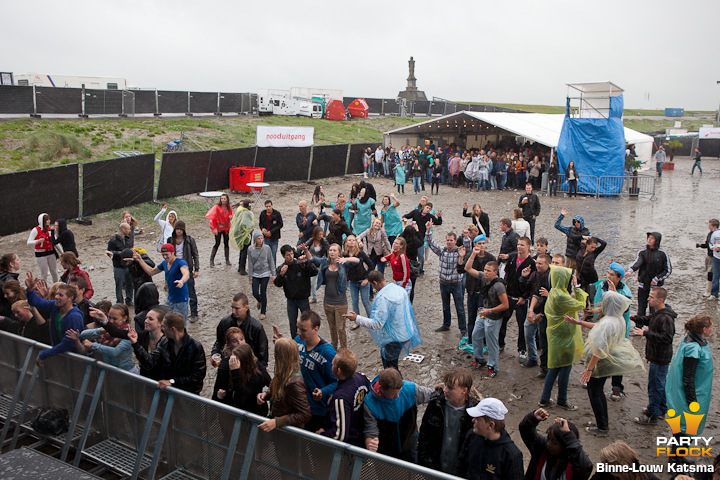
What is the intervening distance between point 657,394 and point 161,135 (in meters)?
26.4

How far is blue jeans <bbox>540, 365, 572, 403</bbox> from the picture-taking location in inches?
249

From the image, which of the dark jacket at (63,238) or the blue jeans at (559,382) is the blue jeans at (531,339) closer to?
the blue jeans at (559,382)

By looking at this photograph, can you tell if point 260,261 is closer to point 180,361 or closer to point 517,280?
point 180,361

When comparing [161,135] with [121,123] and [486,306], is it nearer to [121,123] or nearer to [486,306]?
[121,123]

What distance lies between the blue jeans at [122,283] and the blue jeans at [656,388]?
26.7 feet

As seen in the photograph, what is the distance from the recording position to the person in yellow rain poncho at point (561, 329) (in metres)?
6.21

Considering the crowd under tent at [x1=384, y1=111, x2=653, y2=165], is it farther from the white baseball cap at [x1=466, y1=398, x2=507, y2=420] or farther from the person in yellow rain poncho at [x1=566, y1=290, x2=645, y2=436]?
the white baseball cap at [x1=466, y1=398, x2=507, y2=420]

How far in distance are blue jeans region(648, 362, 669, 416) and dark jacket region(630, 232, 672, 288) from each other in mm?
2948

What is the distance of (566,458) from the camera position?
3.82 meters

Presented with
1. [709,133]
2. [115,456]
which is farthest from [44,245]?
[709,133]

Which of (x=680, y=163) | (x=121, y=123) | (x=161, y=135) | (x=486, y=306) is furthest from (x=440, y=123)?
(x=486, y=306)

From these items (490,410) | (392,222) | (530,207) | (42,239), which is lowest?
(42,239)

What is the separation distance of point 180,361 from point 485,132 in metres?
31.7

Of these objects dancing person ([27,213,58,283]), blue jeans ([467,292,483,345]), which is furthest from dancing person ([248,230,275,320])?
dancing person ([27,213,58,283])
